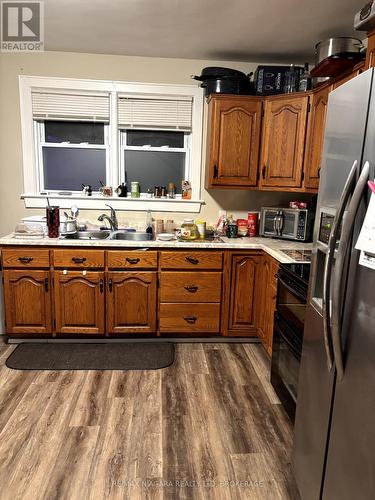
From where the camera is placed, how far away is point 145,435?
2.03 metres

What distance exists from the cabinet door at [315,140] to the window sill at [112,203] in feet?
3.55

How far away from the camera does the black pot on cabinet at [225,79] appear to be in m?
3.16

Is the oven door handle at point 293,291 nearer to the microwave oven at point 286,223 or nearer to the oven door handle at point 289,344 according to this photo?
the oven door handle at point 289,344

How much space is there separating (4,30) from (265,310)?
3.11 meters

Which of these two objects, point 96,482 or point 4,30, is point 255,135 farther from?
point 96,482

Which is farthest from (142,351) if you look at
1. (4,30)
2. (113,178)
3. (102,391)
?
(4,30)

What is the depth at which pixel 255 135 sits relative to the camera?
3.23 metres

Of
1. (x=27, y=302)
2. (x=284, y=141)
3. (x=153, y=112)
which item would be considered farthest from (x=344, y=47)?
(x=27, y=302)

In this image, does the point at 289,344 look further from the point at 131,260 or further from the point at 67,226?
the point at 67,226

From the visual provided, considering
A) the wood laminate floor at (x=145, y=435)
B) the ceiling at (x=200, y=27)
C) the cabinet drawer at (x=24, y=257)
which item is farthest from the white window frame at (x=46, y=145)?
the wood laminate floor at (x=145, y=435)

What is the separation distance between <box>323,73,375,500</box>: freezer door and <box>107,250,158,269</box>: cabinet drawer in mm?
1983

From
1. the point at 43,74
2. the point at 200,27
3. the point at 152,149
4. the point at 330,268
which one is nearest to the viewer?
the point at 330,268

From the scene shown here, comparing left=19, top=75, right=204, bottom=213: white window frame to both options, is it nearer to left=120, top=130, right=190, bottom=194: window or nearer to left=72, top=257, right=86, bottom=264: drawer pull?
left=120, top=130, right=190, bottom=194: window

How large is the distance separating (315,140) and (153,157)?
1.56 meters
